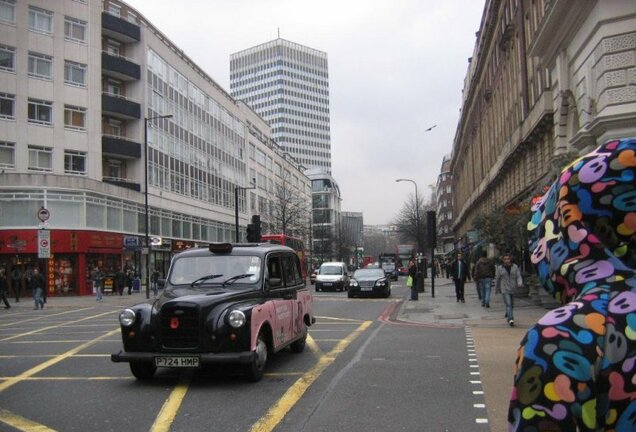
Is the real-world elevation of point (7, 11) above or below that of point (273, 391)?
above

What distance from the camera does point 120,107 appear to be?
143 ft

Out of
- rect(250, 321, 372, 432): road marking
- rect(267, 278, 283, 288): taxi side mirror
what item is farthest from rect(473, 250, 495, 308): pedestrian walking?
rect(267, 278, 283, 288): taxi side mirror

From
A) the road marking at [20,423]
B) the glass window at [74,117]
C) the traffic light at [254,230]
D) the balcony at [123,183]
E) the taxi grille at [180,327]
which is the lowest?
the road marking at [20,423]

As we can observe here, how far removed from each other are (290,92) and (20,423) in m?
167

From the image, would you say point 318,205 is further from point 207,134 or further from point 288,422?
point 288,422

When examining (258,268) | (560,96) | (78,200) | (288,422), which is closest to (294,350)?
(258,268)

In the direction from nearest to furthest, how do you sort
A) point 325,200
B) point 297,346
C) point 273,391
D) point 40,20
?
point 273,391, point 297,346, point 40,20, point 325,200

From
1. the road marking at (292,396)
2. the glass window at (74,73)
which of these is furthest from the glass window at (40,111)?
the road marking at (292,396)

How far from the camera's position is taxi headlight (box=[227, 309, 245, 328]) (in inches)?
306

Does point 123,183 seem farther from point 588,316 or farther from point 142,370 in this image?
point 588,316

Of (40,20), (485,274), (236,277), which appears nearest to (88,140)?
(40,20)

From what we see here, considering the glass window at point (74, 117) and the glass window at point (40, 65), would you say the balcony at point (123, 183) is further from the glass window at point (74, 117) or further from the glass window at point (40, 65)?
the glass window at point (40, 65)

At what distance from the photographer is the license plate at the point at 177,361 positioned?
7652 millimetres

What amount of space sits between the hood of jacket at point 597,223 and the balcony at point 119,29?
152 ft
